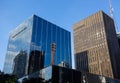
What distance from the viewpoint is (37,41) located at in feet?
384

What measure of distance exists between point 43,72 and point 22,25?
69.8 m

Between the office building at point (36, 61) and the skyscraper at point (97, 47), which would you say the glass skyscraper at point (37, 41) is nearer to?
the office building at point (36, 61)

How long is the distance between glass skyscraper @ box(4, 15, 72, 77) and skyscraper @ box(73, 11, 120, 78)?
1204 inches

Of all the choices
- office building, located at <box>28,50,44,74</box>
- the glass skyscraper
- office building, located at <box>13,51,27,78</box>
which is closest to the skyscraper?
the glass skyscraper

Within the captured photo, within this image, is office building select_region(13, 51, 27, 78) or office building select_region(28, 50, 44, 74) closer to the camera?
office building select_region(28, 50, 44, 74)

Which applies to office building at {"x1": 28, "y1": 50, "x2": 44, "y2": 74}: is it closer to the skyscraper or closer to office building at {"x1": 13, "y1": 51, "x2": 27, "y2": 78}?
office building at {"x1": 13, "y1": 51, "x2": 27, "y2": 78}

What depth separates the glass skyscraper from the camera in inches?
4570

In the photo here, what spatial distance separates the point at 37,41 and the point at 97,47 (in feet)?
213

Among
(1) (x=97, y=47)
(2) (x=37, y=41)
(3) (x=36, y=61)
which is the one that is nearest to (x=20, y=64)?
(3) (x=36, y=61)

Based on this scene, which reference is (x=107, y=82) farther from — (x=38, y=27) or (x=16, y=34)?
(x=16, y=34)

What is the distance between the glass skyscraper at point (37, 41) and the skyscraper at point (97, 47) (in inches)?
1204

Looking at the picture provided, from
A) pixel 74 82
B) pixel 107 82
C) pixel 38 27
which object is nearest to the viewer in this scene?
pixel 74 82

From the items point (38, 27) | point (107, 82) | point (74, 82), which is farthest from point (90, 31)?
point (74, 82)

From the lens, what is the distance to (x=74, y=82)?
6919 centimetres
